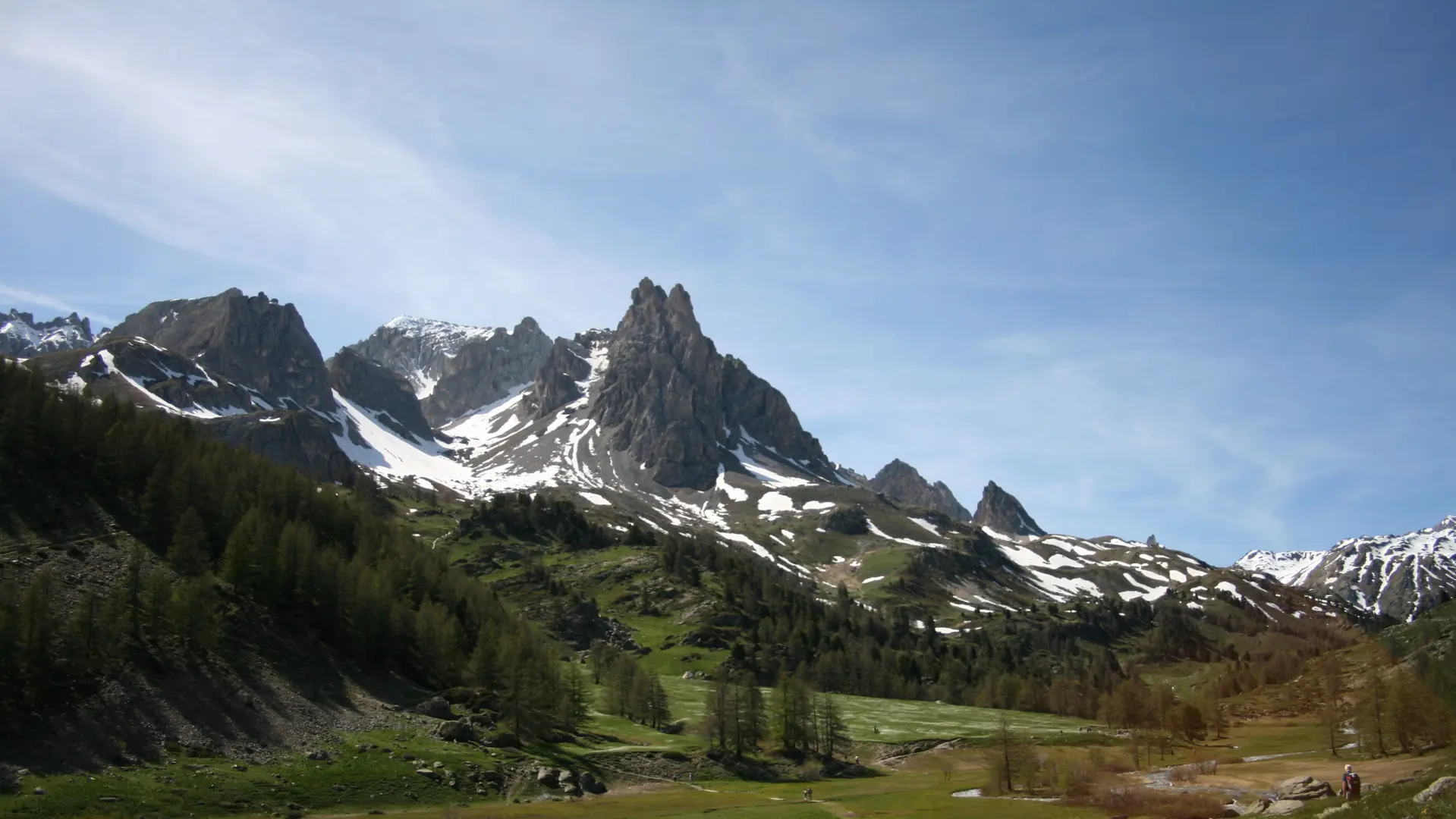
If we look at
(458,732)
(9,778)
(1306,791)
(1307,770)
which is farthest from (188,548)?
(1307,770)

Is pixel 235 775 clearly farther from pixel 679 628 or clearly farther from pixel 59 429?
pixel 679 628

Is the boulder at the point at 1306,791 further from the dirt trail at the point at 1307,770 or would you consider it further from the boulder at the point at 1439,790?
the boulder at the point at 1439,790

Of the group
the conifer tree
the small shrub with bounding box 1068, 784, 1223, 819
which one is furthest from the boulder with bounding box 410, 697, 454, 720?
the small shrub with bounding box 1068, 784, 1223, 819

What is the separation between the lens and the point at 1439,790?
3822 centimetres

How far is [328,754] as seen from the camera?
2872 inches

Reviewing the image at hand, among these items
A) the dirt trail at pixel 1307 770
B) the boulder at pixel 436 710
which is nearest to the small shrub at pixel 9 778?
the boulder at pixel 436 710

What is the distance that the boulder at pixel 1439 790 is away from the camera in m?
37.3

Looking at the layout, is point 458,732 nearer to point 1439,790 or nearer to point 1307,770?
point 1439,790

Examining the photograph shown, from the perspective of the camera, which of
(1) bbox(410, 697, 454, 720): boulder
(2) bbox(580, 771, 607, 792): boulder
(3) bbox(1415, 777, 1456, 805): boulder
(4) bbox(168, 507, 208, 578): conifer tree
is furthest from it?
(4) bbox(168, 507, 208, 578): conifer tree

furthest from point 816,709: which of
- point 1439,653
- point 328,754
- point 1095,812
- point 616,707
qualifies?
point 1439,653

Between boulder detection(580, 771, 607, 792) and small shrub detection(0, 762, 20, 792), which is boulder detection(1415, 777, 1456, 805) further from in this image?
small shrub detection(0, 762, 20, 792)

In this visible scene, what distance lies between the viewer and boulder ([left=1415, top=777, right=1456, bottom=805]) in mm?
37344

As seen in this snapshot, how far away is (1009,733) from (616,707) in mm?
57642

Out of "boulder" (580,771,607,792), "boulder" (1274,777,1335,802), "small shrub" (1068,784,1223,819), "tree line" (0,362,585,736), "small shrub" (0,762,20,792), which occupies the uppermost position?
"tree line" (0,362,585,736)
